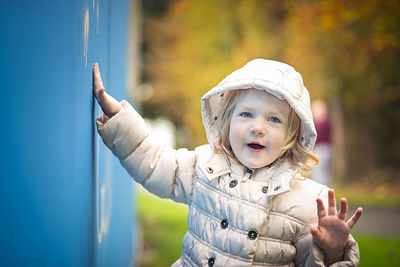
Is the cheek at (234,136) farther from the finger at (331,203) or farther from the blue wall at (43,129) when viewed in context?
the blue wall at (43,129)

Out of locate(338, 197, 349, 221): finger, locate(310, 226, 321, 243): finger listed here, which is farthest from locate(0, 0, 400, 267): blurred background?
locate(338, 197, 349, 221): finger

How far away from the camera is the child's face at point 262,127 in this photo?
2.00 meters

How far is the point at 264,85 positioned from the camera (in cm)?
196

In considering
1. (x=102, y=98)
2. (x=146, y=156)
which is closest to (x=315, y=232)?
(x=146, y=156)

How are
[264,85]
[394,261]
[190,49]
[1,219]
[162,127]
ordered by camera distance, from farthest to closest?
[162,127]
[190,49]
[394,261]
[264,85]
[1,219]

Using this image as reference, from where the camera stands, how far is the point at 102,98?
2.02 m

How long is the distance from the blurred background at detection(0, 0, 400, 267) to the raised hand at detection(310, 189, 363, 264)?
3.23 feet

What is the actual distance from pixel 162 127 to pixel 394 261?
16.5 meters

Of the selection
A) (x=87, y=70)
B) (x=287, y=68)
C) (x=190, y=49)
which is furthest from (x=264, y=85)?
(x=190, y=49)

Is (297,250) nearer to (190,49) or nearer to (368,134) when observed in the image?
(368,134)

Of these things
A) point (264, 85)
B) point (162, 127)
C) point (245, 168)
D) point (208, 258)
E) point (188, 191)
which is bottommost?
point (162, 127)

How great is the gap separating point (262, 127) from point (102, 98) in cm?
73

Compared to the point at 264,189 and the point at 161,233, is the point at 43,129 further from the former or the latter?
the point at 161,233

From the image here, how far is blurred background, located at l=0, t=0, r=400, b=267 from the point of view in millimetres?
1307
